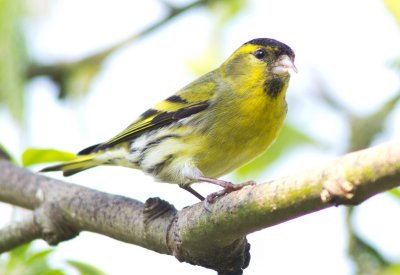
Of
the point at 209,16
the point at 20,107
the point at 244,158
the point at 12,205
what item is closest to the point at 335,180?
the point at 20,107

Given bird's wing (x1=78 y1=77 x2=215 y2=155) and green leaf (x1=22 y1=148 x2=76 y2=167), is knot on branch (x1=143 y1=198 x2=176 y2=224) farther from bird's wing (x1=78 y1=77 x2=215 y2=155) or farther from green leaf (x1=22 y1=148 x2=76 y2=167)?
bird's wing (x1=78 y1=77 x2=215 y2=155)

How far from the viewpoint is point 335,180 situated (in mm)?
2205

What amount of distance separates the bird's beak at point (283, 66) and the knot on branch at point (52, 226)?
6.43ft

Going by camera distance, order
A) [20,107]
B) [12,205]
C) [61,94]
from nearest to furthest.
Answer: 1. [20,107]
2. [12,205]
3. [61,94]

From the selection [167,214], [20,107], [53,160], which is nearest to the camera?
[20,107]

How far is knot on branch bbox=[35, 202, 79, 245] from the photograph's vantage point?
4162mm

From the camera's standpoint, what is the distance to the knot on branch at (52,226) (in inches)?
164

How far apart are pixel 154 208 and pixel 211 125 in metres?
1.31

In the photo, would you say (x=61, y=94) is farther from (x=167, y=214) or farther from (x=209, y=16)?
(x=167, y=214)

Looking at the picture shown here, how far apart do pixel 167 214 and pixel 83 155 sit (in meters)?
2.01

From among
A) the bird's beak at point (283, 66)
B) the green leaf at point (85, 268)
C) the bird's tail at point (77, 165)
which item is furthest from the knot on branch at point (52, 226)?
the bird's beak at point (283, 66)

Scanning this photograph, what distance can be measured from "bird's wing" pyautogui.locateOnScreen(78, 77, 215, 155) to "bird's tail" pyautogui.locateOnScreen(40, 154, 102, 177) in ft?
0.19

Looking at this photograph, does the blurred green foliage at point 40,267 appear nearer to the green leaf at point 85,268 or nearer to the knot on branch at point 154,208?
the green leaf at point 85,268

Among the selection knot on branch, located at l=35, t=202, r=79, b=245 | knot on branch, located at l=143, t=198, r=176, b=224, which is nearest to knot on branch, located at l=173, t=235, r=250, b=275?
knot on branch, located at l=143, t=198, r=176, b=224
